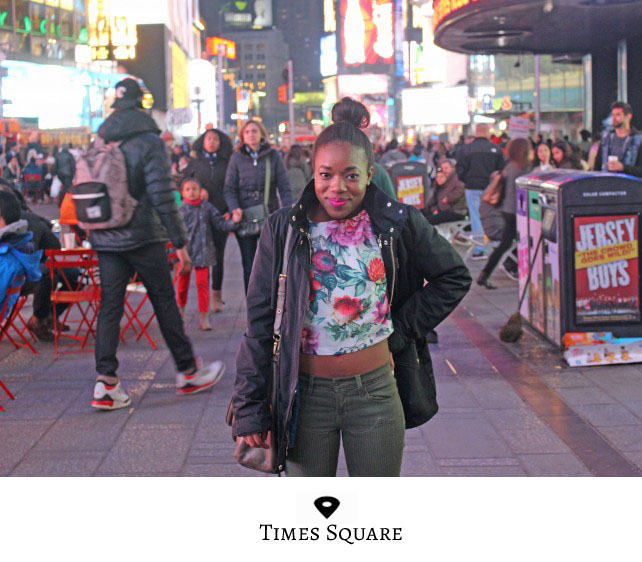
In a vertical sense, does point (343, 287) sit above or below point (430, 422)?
above

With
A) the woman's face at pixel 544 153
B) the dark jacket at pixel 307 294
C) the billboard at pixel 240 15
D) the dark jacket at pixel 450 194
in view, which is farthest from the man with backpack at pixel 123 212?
the billboard at pixel 240 15

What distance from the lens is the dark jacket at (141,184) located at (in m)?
6.58

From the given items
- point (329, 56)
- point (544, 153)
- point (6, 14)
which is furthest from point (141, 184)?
point (329, 56)

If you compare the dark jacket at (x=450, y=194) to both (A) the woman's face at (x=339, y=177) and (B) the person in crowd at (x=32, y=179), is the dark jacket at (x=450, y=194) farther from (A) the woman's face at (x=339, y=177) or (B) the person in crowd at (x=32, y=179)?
(B) the person in crowd at (x=32, y=179)

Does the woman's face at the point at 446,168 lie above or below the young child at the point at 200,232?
above

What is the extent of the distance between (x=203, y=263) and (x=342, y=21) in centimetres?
9167

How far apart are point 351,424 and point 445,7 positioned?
1673 centimetres

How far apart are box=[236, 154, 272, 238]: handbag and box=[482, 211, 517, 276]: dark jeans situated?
10.4 ft

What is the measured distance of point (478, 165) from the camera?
15.9m

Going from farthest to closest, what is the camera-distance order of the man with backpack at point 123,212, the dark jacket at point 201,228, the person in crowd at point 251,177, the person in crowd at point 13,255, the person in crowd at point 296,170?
the person in crowd at point 296,170 → the dark jacket at point 201,228 → the person in crowd at point 251,177 → the person in crowd at point 13,255 → the man with backpack at point 123,212

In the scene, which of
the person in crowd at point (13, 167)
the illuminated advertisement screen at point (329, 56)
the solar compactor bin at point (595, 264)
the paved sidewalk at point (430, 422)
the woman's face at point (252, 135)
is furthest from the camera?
the illuminated advertisement screen at point (329, 56)

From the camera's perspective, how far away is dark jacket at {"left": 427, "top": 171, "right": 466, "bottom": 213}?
15.4 m

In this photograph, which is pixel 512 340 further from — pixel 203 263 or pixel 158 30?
pixel 158 30
